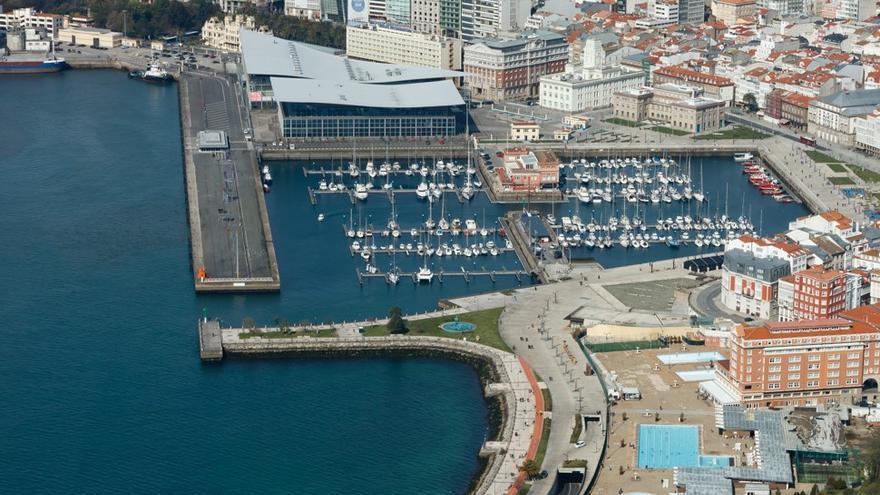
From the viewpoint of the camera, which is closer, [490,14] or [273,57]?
[273,57]

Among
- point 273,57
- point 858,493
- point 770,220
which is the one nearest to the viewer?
point 858,493

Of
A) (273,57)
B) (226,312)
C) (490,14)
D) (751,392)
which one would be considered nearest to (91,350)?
(226,312)

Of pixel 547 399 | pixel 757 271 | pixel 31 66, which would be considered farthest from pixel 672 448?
pixel 31 66

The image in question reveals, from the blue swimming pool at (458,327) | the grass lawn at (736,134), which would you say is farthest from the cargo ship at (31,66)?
the blue swimming pool at (458,327)

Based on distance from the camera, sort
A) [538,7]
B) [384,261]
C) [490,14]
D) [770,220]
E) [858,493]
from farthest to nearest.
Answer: [538,7], [490,14], [770,220], [384,261], [858,493]

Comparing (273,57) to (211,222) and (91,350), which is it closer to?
(211,222)

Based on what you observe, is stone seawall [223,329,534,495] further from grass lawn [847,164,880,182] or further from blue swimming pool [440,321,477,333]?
grass lawn [847,164,880,182]

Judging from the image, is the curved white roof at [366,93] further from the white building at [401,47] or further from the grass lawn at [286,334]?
the grass lawn at [286,334]
